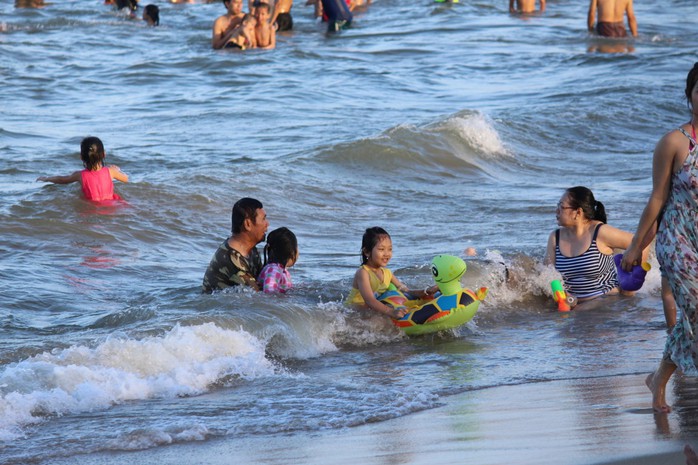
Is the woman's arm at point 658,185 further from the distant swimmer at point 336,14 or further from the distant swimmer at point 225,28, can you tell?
the distant swimmer at point 336,14

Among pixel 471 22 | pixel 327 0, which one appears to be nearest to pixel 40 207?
pixel 327 0

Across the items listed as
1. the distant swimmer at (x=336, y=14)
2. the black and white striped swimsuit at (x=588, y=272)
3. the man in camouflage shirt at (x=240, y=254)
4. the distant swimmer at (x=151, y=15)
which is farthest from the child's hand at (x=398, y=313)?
the distant swimmer at (x=151, y=15)

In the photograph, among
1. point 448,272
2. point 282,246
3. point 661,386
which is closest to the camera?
point 661,386

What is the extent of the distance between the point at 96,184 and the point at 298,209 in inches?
79.2

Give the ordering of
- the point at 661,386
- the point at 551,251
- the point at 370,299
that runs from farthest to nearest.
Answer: the point at 551,251, the point at 370,299, the point at 661,386

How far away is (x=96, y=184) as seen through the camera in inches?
410

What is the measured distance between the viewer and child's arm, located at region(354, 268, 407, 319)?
7043mm

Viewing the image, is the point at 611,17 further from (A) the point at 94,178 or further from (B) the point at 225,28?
(A) the point at 94,178

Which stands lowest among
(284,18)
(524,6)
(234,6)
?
(284,18)

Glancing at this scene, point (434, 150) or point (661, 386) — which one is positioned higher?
point (661, 386)

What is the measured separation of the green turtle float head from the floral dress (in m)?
2.48

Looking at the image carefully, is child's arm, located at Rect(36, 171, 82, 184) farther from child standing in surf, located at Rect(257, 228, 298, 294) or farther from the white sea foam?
the white sea foam

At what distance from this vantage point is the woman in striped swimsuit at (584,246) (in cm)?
761

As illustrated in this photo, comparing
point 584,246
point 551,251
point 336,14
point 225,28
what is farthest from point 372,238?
point 336,14
